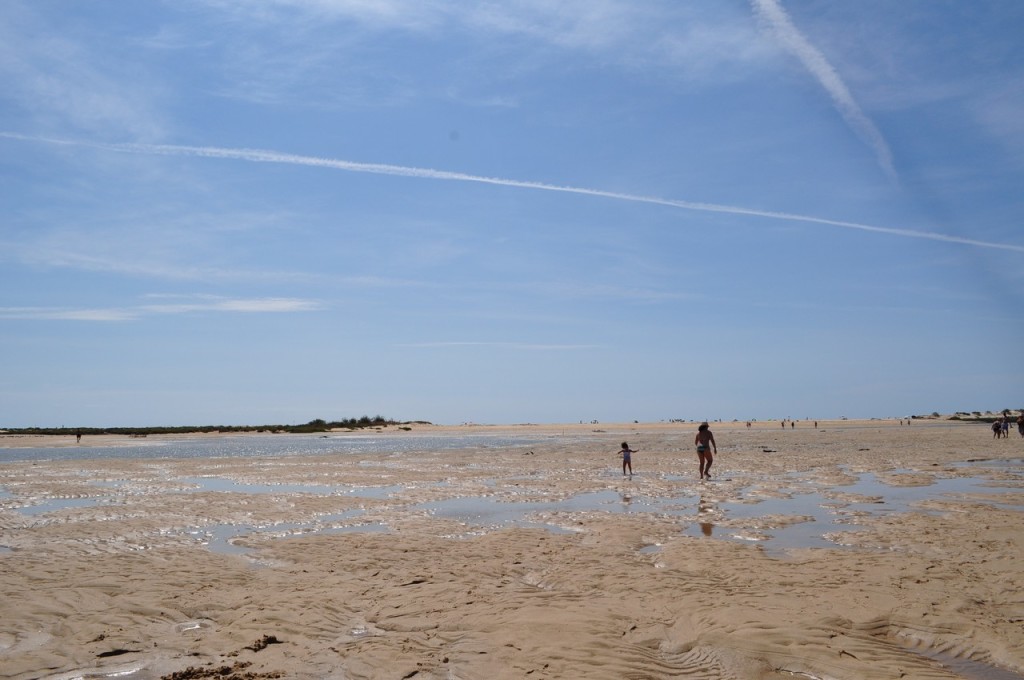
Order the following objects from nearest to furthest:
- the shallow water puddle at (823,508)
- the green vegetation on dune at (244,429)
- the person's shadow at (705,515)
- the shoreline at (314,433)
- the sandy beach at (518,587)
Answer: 1. the sandy beach at (518,587)
2. the shallow water puddle at (823,508)
3. the person's shadow at (705,515)
4. the shoreline at (314,433)
5. the green vegetation on dune at (244,429)

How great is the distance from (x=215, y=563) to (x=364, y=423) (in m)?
115

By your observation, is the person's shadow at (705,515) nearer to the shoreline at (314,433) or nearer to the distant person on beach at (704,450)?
the distant person on beach at (704,450)

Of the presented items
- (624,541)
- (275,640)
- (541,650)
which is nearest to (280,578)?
(275,640)

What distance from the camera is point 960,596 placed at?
8.80 metres

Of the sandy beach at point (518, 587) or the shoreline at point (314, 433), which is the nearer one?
the sandy beach at point (518, 587)

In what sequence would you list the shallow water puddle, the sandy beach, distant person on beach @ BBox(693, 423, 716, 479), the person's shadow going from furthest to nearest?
distant person on beach @ BBox(693, 423, 716, 479) → the person's shadow → the shallow water puddle → the sandy beach

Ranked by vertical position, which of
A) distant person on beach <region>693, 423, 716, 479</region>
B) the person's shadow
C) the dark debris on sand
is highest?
distant person on beach <region>693, 423, 716, 479</region>

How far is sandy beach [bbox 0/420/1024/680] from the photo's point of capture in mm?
7121

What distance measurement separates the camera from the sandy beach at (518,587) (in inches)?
280

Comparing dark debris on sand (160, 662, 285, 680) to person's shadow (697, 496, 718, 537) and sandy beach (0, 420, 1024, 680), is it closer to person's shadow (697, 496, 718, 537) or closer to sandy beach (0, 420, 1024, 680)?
sandy beach (0, 420, 1024, 680)

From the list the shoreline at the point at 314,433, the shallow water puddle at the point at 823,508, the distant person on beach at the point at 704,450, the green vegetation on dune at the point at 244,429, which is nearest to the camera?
the shallow water puddle at the point at 823,508

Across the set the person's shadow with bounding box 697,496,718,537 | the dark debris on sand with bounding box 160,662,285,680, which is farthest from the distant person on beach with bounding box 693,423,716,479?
the dark debris on sand with bounding box 160,662,285,680

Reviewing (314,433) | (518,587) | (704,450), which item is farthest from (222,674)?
(314,433)

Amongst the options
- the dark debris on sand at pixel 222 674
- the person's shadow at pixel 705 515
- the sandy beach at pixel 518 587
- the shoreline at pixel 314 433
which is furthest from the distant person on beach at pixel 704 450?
the shoreline at pixel 314 433
